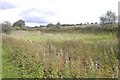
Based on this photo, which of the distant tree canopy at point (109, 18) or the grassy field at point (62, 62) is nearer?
the grassy field at point (62, 62)

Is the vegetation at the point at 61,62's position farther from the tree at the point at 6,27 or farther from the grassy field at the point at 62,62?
the tree at the point at 6,27

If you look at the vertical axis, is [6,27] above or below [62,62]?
above

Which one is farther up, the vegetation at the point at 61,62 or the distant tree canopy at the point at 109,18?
the distant tree canopy at the point at 109,18

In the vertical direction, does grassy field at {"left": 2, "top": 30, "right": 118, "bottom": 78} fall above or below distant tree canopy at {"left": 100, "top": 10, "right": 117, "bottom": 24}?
below

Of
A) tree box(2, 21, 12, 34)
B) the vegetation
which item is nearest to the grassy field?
the vegetation

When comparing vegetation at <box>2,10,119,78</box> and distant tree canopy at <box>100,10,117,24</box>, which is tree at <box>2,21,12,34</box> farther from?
vegetation at <box>2,10,119,78</box>

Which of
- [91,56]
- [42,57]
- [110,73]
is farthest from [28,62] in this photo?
[110,73]

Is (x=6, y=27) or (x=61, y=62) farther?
(x=6, y=27)

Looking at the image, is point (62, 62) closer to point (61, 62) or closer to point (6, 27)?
point (61, 62)

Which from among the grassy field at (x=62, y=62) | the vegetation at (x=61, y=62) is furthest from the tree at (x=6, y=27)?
the grassy field at (x=62, y=62)

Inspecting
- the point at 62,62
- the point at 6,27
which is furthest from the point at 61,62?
the point at 6,27

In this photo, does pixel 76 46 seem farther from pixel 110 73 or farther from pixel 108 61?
pixel 110 73

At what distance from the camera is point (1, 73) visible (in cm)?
1070

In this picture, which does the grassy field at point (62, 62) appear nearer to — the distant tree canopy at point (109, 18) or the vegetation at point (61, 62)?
the vegetation at point (61, 62)
